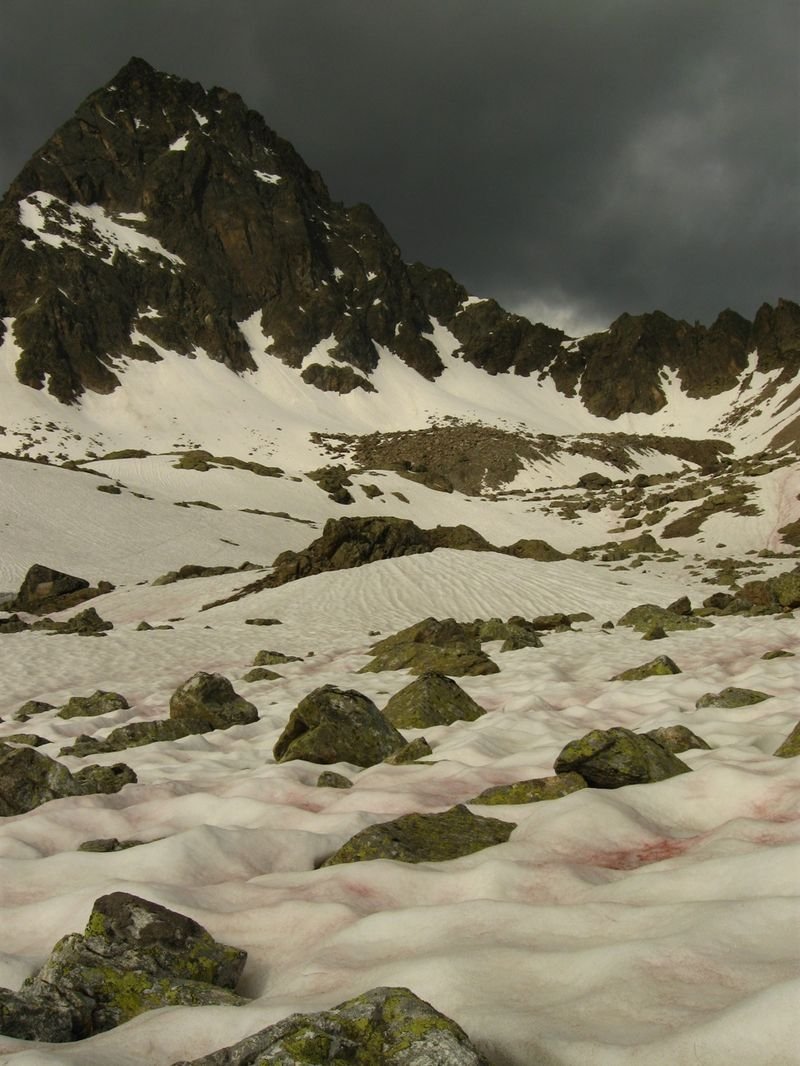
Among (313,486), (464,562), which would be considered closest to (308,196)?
(313,486)

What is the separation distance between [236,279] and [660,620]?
457ft

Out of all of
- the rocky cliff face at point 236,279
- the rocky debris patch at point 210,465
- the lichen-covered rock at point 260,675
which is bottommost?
the lichen-covered rock at point 260,675

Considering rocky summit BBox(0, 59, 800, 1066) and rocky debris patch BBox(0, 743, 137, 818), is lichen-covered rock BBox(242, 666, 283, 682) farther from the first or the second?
rocky debris patch BBox(0, 743, 137, 818)

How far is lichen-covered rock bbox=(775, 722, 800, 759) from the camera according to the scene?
5496 mm

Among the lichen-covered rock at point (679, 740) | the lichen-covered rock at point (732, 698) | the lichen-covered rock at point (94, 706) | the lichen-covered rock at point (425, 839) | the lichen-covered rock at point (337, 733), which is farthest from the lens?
the lichen-covered rock at point (94, 706)

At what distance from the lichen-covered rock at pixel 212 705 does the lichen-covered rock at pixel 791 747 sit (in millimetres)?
6509

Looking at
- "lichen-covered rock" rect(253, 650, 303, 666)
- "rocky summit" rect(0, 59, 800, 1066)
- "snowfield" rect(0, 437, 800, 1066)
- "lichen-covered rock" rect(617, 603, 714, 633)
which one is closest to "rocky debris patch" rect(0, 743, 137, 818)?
"rocky summit" rect(0, 59, 800, 1066)

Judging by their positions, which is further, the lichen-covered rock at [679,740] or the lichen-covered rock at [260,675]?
the lichen-covered rock at [260,675]

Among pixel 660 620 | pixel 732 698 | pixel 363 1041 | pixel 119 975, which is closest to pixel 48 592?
pixel 660 620

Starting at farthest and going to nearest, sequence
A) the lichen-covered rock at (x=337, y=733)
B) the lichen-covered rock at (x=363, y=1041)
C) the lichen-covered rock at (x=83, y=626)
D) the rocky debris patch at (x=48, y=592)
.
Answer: the rocky debris patch at (x=48, y=592) < the lichen-covered rock at (x=83, y=626) < the lichen-covered rock at (x=337, y=733) < the lichen-covered rock at (x=363, y=1041)

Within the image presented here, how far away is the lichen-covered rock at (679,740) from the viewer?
6.26 m

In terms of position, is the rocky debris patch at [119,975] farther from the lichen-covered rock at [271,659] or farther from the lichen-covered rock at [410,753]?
the lichen-covered rock at [271,659]

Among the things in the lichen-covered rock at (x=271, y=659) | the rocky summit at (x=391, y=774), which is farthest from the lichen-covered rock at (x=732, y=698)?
the lichen-covered rock at (x=271, y=659)

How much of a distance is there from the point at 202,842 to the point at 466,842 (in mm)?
1673
